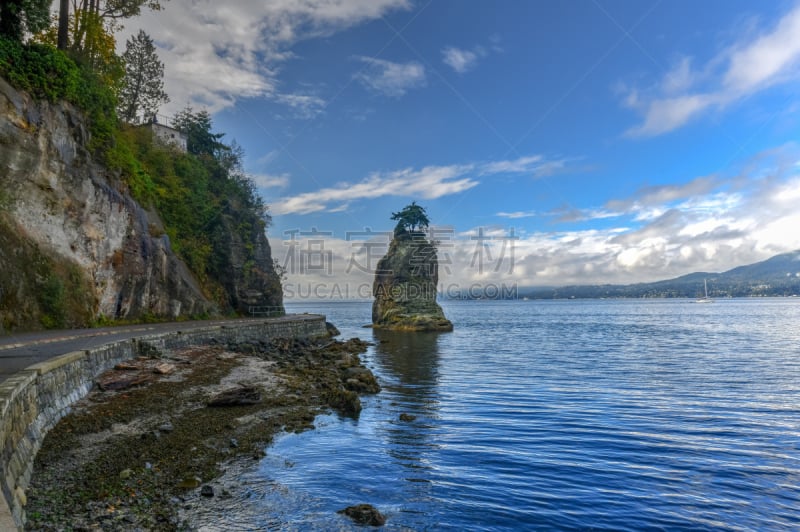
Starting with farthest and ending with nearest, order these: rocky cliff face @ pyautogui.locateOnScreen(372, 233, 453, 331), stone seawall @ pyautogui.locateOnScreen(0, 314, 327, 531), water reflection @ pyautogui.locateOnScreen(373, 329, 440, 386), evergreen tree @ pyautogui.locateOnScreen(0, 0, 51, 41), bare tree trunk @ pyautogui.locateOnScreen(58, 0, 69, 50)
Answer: rocky cliff face @ pyautogui.locateOnScreen(372, 233, 453, 331), bare tree trunk @ pyautogui.locateOnScreen(58, 0, 69, 50), water reflection @ pyautogui.locateOnScreen(373, 329, 440, 386), evergreen tree @ pyautogui.locateOnScreen(0, 0, 51, 41), stone seawall @ pyautogui.locateOnScreen(0, 314, 327, 531)

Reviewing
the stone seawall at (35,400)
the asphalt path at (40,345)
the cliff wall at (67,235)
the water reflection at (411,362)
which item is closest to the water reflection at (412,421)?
the water reflection at (411,362)

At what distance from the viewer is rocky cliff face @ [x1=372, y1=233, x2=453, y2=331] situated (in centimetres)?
7174

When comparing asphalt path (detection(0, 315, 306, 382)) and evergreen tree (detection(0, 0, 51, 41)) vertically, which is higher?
evergreen tree (detection(0, 0, 51, 41))

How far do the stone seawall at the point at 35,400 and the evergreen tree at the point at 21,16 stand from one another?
60.0ft

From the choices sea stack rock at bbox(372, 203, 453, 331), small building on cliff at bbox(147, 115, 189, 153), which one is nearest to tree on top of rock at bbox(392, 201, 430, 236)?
sea stack rock at bbox(372, 203, 453, 331)

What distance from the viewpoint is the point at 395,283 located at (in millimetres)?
76562

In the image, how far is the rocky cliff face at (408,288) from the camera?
71.7m

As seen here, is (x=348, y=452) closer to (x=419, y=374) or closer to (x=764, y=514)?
(x=764, y=514)

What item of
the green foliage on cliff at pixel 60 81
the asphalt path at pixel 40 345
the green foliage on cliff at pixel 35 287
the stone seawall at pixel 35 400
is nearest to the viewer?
the stone seawall at pixel 35 400

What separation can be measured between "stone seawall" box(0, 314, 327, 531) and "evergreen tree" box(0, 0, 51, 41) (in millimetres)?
18300

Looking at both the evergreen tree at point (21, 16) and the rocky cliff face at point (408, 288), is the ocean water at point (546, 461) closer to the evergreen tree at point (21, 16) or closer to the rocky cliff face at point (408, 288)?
the evergreen tree at point (21, 16)

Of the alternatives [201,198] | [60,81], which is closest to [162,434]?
[60,81]

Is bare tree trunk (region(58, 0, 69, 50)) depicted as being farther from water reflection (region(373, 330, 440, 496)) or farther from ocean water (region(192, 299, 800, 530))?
Result: ocean water (region(192, 299, 800, 530))

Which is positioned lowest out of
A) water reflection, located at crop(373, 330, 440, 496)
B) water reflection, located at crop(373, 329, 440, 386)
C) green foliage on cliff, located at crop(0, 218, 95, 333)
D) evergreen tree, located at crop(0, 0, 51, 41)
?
water reflection, located at crop(373, 329, 440, 386)
